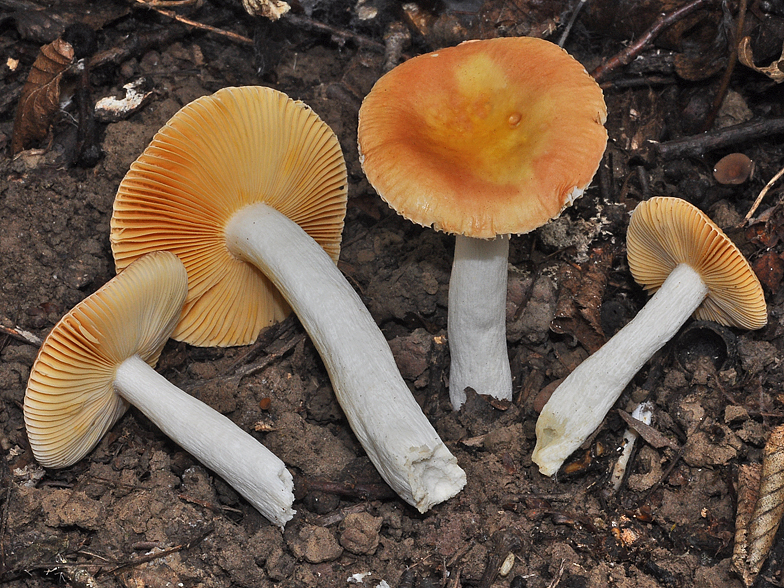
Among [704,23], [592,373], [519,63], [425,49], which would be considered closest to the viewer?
[519,63]

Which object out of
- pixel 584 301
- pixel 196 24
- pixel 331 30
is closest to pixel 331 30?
pixel 331 30

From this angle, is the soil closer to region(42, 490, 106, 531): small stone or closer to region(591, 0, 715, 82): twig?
region(42, 490, 106, 531): small stone

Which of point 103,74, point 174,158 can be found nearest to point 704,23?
point 174,158

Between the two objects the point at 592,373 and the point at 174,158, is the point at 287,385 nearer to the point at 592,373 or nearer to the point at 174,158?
the point at 174,158

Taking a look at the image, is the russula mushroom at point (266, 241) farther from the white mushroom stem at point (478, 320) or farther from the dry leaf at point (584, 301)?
the dry leaf at point (584, 301)

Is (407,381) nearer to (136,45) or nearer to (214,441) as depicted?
(214,441)

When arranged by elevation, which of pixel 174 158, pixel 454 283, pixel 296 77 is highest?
pixel 174 158

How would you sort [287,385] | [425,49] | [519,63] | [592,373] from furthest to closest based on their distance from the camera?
1. [425,49]
2. [287,385]
3. [592,373]
4. [519,63]
